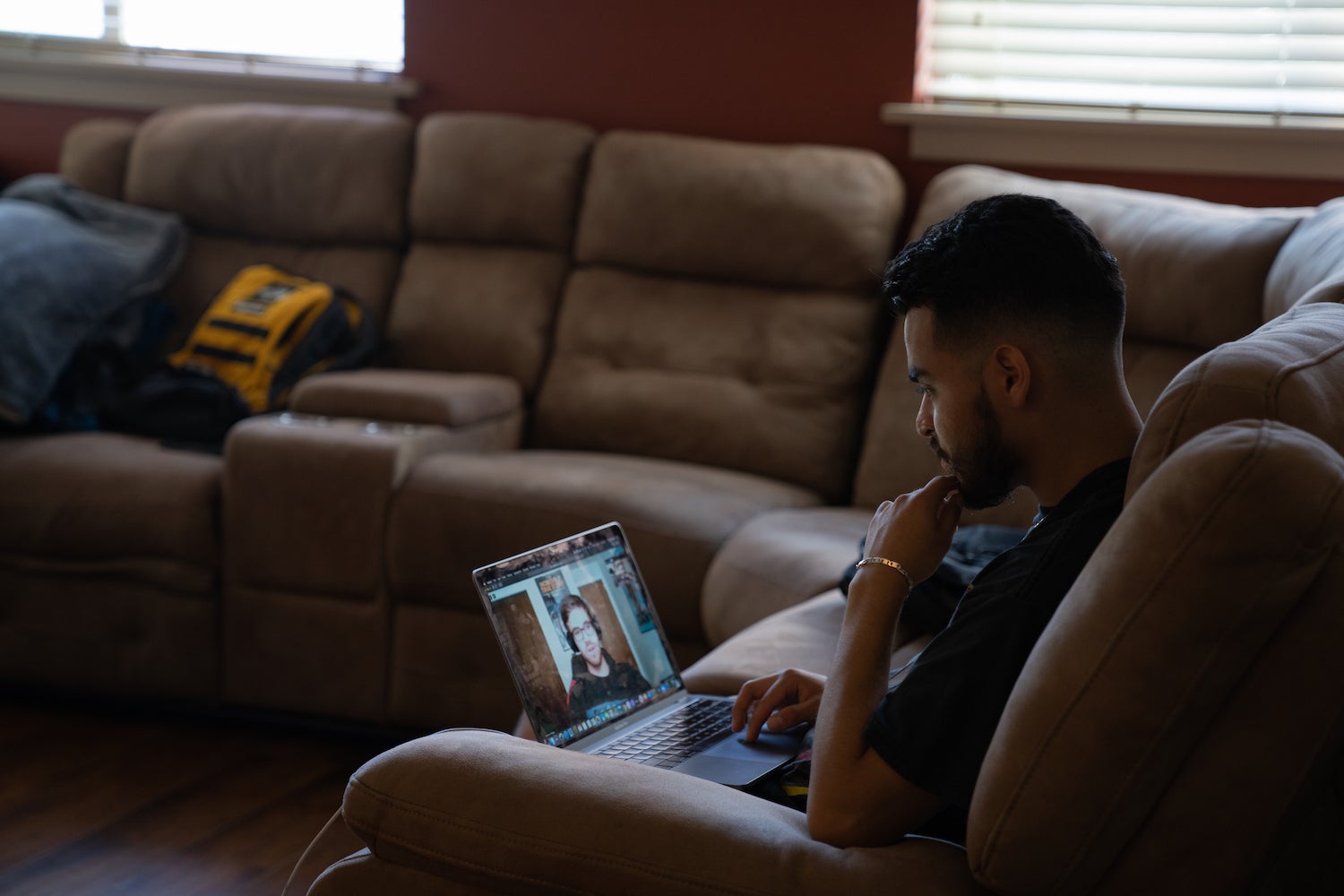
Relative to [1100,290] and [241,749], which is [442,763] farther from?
[241,749]

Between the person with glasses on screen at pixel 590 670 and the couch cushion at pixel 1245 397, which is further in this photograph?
the person with glasses on screen at pixel 590 670

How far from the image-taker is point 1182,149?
2977mm

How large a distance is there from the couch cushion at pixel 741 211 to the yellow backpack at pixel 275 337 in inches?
23.5

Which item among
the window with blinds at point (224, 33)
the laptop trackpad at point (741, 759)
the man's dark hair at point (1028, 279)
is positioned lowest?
the laptop trackpad at point (741, 759)

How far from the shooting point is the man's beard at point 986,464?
118 centimetres

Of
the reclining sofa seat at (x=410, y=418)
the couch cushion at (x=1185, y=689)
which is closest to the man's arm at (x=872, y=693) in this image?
the couch cushion at (x=1185, y=689)

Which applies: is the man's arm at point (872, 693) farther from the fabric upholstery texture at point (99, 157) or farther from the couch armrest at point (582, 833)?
the fabric upholstery texture at point (99, 157)

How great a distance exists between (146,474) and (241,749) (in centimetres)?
59

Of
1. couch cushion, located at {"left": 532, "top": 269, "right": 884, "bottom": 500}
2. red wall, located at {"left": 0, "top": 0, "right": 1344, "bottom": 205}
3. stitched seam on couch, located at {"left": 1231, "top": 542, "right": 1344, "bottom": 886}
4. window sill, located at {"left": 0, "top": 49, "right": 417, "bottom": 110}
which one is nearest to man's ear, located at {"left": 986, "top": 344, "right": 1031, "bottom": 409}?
stitched seam on couch, located at {"left": 1231, "top": 542, "right": 1344, "bottom": 886}

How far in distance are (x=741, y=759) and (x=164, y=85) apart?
10.8 ft

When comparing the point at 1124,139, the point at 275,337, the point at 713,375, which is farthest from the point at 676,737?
the point at 1124,139

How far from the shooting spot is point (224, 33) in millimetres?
3955

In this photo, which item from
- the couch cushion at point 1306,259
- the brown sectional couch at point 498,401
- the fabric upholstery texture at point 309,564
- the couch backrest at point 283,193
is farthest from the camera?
the couch backrest at point 283,193

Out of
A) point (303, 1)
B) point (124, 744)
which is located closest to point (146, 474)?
point (124, 744)
